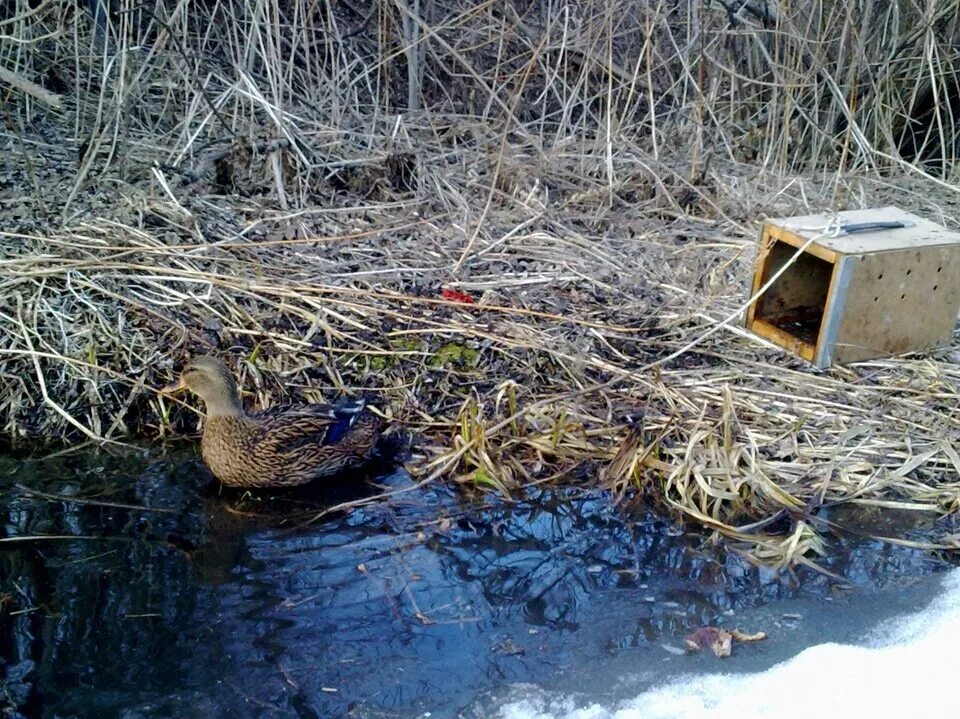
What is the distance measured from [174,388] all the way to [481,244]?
76.5 inches

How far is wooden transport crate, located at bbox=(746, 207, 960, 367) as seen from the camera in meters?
4.93

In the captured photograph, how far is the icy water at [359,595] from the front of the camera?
3436mm

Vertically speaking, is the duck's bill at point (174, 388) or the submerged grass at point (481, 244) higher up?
the submerged grass at point (481, 244)

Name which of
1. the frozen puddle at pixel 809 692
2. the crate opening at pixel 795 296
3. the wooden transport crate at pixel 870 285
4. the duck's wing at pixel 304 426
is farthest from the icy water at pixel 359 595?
the crate opening at pixel 795 296

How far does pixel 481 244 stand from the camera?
6172 mm

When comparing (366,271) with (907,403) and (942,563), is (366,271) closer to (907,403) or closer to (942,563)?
(907,403)

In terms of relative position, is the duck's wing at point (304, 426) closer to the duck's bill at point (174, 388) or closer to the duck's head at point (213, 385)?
the duck's head at point (213, 385)

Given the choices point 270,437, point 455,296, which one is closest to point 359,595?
point 270,437

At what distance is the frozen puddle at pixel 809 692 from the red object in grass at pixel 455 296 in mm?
2499

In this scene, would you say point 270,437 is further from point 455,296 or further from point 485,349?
point 455,296

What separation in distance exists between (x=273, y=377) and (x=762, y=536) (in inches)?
87.9

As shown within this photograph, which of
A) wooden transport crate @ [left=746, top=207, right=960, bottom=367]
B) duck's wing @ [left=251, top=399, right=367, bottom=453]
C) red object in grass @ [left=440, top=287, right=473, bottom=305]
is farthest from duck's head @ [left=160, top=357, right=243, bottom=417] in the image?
wooden transport crate @ [left=746, top=207, right=960, bottom=367]

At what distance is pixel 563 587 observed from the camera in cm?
399

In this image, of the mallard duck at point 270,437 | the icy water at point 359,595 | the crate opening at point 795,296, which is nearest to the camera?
the icy water at point 359,595
